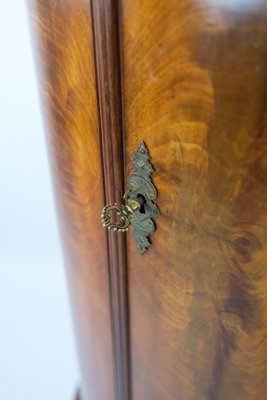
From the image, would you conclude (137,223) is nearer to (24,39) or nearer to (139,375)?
(139,375)

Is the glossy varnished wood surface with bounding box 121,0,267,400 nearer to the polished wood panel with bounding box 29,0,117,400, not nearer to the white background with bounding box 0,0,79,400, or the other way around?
the polished wood panel with bounding box 29,0,117,400

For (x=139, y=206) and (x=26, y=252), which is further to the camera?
(x=26, y=252)

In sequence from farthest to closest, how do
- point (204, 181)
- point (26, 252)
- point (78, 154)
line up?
point (26, 252) → point (78, 154) → point (204, 181)

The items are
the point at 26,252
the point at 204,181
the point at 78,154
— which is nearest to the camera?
the point at 204,181

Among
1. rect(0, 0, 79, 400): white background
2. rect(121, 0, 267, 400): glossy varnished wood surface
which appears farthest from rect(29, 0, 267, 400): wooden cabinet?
rect(0, 0, 79, 400): white background

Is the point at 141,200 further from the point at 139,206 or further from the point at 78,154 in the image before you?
the point at 78,154

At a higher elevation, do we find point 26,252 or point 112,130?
point 112,130

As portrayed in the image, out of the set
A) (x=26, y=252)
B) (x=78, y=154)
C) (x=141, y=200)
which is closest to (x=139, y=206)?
(x=141, y=200)

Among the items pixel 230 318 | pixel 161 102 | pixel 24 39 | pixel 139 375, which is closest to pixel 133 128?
pixel 161 102
